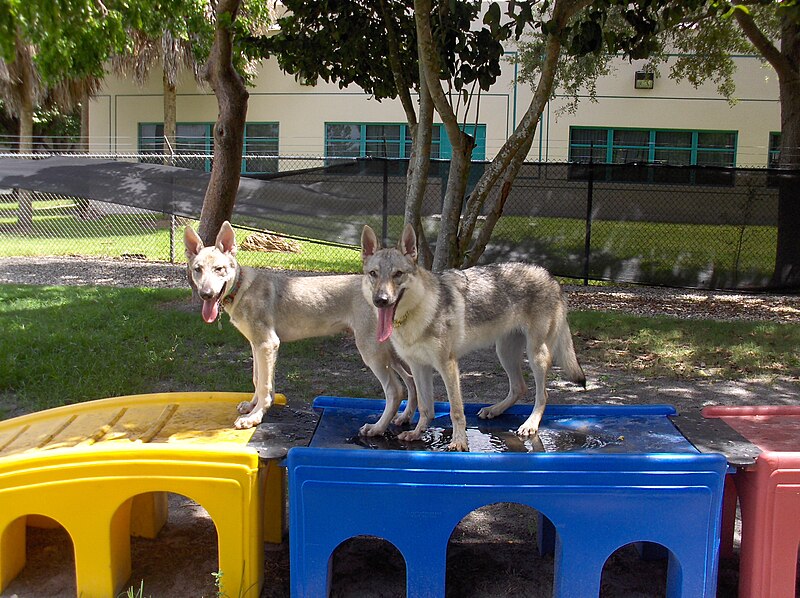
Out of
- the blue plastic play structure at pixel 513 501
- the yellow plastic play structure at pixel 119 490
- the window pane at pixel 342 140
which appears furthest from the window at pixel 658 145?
the yellow plastic play structure at pixel 119 490

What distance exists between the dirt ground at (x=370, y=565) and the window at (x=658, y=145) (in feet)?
62.4

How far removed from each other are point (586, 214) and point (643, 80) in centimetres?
1131

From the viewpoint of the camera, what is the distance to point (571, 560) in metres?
3.85

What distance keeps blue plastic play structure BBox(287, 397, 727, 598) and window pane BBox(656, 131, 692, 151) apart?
20.8m

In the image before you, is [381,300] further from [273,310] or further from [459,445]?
[273,310]

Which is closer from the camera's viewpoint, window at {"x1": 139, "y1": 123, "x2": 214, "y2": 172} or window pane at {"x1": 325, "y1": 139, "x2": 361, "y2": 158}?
window pane at {"x1": 325, "y1": 139, "x2": 361, "y2": 158}

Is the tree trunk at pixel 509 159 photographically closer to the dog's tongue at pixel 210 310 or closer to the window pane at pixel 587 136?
the dog's tongue at pixel 210 310

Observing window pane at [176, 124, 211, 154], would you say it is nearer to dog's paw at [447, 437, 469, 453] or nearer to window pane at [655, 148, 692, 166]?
window pane at [655, 148, 692, 166]

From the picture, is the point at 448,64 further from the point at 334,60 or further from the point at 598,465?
the point at 598,465

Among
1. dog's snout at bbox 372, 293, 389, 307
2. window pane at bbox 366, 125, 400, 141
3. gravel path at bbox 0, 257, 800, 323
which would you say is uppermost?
window pane at bbox 366, 125, 400, 141

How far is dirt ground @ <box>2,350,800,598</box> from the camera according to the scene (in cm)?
427

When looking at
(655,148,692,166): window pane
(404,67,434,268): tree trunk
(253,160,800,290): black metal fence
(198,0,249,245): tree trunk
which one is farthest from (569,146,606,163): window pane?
(404,67,434,268): tree trunk

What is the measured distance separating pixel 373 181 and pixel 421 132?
5171 mm

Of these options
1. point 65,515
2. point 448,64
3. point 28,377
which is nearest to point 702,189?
point 448,64
